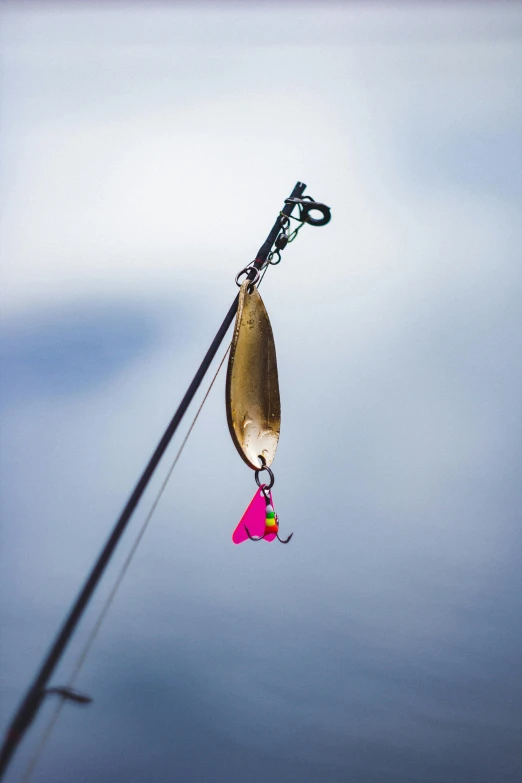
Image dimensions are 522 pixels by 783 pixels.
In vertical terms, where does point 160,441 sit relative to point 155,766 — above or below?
above

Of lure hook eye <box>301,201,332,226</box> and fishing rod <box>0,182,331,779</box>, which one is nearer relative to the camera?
fishing rod <box>0,182,331,779</box>

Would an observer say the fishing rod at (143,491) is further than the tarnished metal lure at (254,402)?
No

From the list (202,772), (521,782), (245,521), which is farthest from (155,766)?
(245,521)

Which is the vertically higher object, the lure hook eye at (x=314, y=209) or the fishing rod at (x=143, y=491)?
the lure hook eye at (x=314, y=209)

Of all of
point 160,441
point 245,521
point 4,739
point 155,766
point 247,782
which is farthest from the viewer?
point 155,766

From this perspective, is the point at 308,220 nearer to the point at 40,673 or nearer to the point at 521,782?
the point at 40,673

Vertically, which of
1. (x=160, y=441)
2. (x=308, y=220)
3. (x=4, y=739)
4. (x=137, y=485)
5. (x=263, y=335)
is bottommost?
(x=4, y=739)
